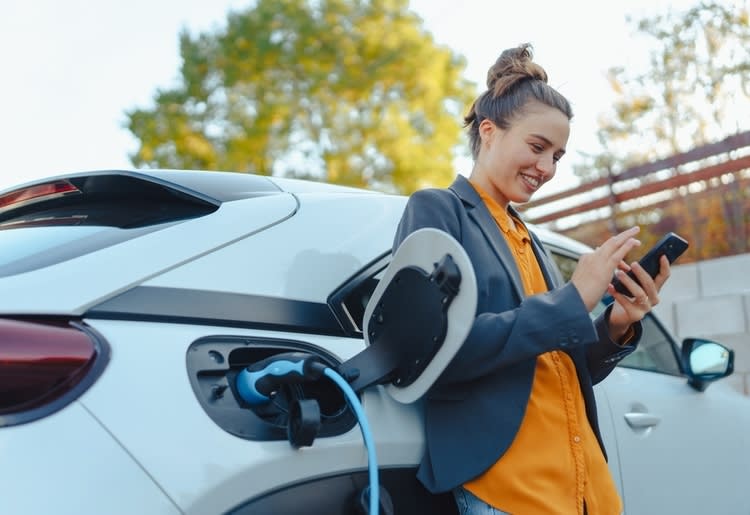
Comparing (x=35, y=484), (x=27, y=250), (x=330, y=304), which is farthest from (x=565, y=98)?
(x=35, y=484)

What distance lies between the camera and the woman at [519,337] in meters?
1.69

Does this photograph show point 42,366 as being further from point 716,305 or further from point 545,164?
point 716,305

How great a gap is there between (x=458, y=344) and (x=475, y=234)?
1.31ft

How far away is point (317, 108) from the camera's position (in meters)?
21.4

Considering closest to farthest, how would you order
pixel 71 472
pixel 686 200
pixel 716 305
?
pixel 71 472, pixel 716 305, pixel 686 200

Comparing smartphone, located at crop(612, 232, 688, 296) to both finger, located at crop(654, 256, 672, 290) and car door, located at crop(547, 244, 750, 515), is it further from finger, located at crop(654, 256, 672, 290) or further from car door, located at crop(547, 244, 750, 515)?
car door, located at crop(547, 244, 750, 515)

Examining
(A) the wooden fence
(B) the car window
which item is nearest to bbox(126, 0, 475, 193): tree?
(A) the wooden fence

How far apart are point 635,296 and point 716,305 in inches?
212

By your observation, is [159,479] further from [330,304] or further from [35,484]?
[330,304]

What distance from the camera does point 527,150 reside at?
1.96 meters

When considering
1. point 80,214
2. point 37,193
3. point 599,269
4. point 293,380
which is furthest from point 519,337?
point 37,193

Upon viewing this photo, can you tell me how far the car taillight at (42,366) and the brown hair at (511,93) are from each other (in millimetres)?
1109

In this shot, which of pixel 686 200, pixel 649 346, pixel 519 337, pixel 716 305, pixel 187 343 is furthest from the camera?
pixel 686 200

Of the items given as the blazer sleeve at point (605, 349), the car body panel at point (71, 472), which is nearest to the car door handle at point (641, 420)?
the blazer sleeve at point (605, 349)
